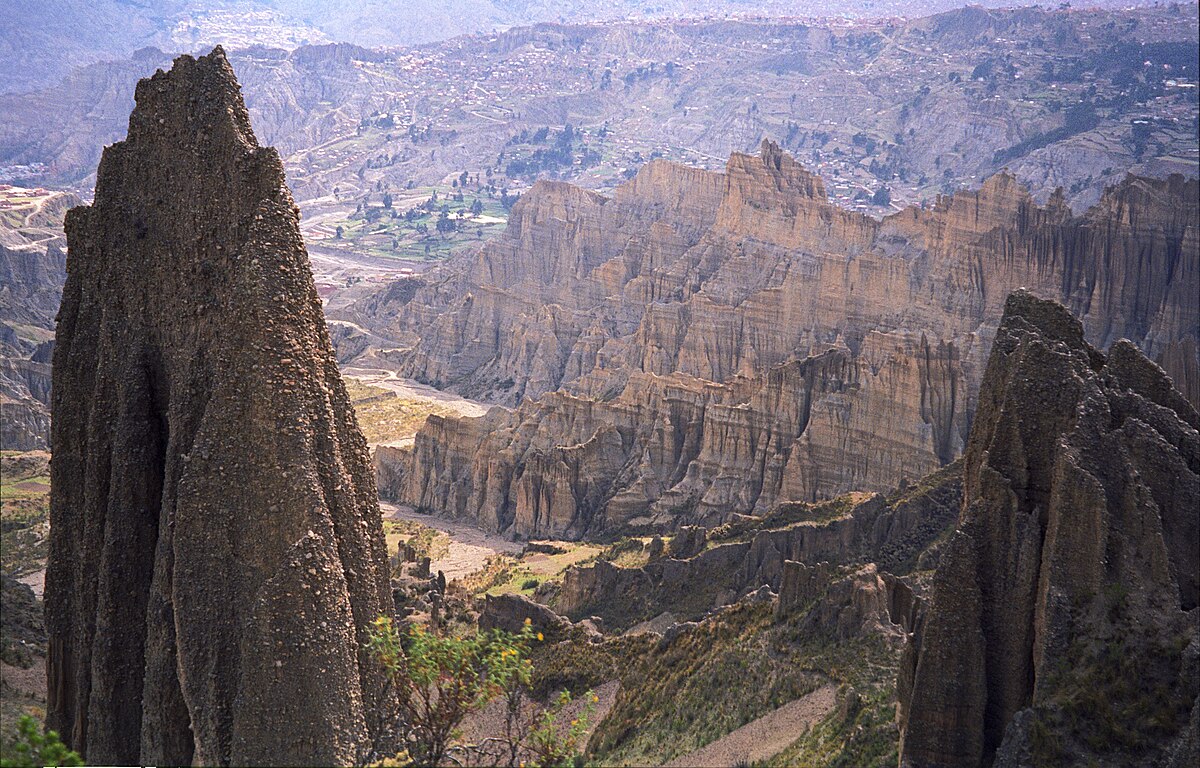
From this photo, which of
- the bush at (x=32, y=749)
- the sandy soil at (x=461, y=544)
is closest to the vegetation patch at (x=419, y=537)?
the sandy soil at (x=461, y=544)

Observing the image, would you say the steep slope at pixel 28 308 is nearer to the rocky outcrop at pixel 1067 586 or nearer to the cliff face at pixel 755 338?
the cliff face at pixel 755 338

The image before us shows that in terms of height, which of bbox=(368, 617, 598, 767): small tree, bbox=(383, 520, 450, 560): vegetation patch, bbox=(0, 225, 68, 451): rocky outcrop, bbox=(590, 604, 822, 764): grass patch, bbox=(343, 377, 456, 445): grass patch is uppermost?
bbox=(368, 617, 598, 767): small tree

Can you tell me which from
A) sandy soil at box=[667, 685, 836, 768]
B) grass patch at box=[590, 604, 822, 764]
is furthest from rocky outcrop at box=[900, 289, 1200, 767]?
grass patch at box=[590, 604, 822, 764]

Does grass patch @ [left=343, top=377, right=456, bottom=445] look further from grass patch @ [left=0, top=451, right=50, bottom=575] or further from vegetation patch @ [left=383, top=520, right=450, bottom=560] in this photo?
grass patch @ [left=0, top=451, right=50, bottom=575]

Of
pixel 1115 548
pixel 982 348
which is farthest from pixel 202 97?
pixel 982 348

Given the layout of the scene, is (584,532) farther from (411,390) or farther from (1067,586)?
(411,390)

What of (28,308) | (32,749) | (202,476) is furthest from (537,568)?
(28,308)

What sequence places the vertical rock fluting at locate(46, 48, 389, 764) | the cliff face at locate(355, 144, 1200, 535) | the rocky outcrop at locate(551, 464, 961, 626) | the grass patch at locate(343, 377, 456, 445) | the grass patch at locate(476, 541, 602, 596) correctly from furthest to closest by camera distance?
the grass patch at locate(343, 377, 456, 445), the cliff face at locate(355, 144, 1200, 535), the grass patch at locate(476, 541, 602, 596), the rocky outcrop at locate(551, 464, 961, 626), the vertical rock fluting at locate(46, 48, 389, 764)
